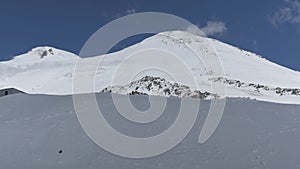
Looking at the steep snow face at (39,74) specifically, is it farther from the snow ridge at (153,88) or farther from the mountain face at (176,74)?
the snow ridge at (153,88)

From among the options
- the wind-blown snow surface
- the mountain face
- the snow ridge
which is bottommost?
the wind-blown snow surface

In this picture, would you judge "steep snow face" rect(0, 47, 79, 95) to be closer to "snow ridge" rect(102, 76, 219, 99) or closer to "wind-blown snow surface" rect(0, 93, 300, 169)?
"snow ridge" rect(102, 76, 219, 99)

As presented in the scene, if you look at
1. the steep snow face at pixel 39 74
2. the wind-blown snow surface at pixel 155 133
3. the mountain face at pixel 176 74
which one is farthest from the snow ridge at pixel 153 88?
the wind-blown snow surface at pixel 155 133

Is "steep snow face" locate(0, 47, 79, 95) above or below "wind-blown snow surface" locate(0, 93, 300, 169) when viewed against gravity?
above

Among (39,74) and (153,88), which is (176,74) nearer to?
(153,88)

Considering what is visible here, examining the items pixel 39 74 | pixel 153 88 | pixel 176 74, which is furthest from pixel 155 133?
pixel 39 74

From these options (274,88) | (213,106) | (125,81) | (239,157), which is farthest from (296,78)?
(239,157)

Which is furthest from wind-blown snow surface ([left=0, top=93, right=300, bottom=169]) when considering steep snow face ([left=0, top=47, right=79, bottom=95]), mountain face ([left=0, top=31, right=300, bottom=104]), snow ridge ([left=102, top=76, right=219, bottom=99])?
steep snow face ([left=0, top=47, right=79, bottom=95])
